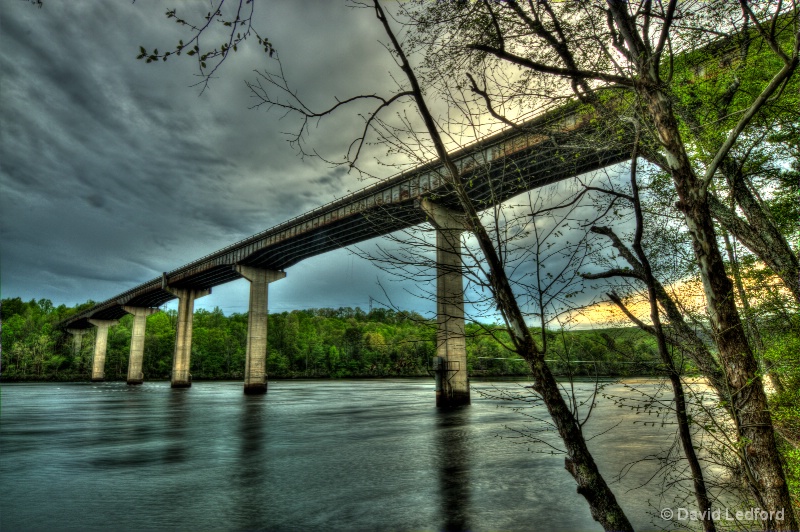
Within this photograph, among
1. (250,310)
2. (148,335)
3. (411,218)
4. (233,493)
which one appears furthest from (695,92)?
(148,335)

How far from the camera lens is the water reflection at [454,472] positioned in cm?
1001

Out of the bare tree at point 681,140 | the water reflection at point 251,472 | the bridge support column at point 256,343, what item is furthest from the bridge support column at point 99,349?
the bare tree at point 681,140

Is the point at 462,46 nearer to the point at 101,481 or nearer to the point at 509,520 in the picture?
the point at 509,520

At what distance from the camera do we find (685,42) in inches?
241

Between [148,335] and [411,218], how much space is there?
14439 centimetres

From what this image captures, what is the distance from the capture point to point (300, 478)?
1371 centimetres

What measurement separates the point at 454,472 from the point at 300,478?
4915 mm

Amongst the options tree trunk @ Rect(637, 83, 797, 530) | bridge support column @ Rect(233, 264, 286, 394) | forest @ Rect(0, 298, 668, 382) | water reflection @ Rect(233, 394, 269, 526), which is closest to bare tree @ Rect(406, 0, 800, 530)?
tree trunk @ Rect(637, 83, 797, 530)

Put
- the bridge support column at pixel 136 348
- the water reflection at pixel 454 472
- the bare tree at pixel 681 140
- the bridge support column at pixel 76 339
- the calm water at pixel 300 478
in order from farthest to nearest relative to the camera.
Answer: the bridge support column at pixel 76 339 < the bridge support column at pixel 136 348 < the water reflection at pixel 454 472 < the calm water at pixel 300 478 < the bare tree at pixel 681 140

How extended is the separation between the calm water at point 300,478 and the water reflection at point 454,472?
6cm

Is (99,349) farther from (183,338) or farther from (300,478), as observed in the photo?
(300,478)

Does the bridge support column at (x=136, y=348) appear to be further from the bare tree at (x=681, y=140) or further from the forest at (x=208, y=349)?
the bare tree at (x=681, y=140)

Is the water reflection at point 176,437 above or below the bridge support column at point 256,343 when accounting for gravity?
below

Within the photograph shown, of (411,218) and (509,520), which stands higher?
(411,218)
